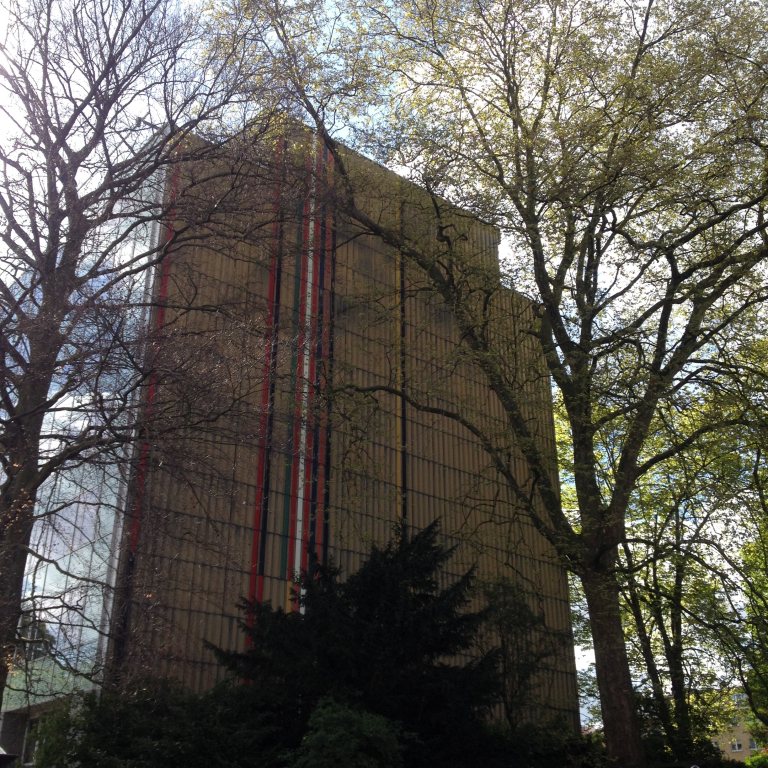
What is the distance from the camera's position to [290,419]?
14875 millimetres

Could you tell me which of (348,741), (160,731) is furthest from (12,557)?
(348,741)

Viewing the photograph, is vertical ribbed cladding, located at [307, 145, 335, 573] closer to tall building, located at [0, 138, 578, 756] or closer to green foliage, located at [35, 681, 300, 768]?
tall building, located at [0, 138, 578, 756]

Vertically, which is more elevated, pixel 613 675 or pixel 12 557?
pixel 12 557

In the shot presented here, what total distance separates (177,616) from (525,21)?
1326 cm

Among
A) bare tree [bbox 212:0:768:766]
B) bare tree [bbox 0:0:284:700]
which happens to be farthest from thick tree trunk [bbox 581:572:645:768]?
bare tree [bbox 0:0:284:700]

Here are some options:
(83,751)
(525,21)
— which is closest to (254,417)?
(83,751)

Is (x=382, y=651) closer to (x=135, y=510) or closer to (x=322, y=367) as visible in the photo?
(x=135, y=510)

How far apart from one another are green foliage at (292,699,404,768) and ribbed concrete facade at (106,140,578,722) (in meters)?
2.20

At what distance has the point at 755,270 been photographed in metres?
15.0

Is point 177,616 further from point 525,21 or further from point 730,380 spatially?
point 525,21

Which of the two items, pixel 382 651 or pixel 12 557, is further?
pixel 382 651

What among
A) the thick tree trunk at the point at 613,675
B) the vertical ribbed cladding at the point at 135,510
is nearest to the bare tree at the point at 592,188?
the thick tree trunk at the point at 613,675

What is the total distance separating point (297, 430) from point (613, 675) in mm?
6878

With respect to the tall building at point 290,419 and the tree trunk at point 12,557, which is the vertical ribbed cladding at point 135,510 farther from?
the tree trunk at point 12,557
